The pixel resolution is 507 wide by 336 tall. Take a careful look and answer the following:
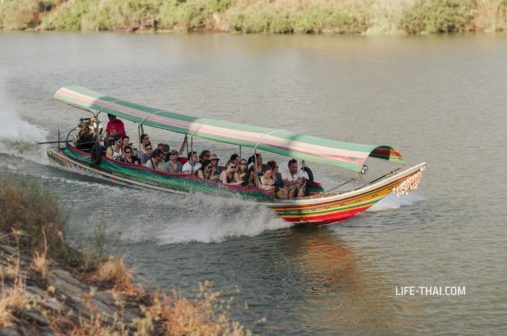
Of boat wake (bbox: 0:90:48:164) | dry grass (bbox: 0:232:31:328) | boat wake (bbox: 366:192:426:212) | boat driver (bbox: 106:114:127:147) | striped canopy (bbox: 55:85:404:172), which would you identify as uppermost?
striped canopy (bbox: 55:85:404:172)

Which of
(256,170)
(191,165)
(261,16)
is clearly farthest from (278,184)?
(261,16)

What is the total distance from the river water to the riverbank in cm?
137

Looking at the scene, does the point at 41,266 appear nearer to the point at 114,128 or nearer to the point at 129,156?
the point at 129,156

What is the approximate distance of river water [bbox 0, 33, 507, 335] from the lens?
13820 mm

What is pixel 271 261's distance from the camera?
15.7m

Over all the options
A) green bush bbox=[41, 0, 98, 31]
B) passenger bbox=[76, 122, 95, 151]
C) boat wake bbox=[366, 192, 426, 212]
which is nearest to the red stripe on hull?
boat wake bbox=[366, 192, 426, 212]

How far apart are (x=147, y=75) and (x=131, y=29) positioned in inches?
1486

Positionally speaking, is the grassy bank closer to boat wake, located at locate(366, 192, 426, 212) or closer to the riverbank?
boat wake, located at locate(366, 192, 426, 212)

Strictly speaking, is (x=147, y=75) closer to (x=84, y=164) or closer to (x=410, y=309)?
(x=84, y=164)

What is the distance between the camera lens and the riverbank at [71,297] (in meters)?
9.08

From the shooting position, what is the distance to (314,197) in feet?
56.4

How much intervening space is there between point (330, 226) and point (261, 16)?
187 feet

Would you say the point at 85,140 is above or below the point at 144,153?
below

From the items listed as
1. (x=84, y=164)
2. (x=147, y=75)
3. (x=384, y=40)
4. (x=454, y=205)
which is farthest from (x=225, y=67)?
(x=454, y=205)
